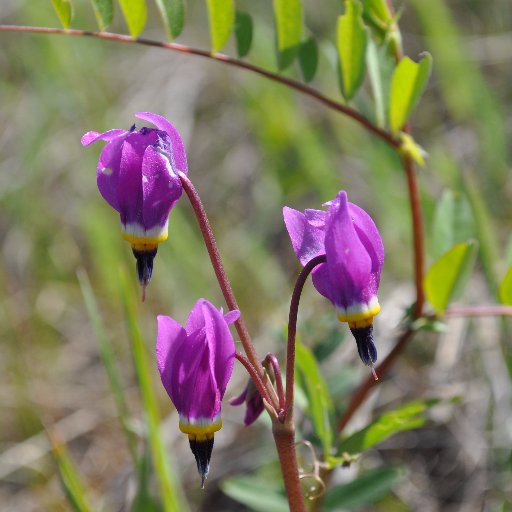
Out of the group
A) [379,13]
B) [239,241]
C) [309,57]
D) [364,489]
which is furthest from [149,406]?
[239,241]

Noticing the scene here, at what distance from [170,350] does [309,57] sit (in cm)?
120

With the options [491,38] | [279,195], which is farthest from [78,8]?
[491,38]

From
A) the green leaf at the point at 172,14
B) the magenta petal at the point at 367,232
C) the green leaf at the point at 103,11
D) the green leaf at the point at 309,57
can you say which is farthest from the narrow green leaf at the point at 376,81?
the magenta petal at the point at 367,232

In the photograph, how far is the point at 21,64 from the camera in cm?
528

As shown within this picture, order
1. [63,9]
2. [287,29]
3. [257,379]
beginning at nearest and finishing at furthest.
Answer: [257,379], [63,9], [287,29]

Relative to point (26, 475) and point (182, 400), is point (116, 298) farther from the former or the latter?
point (182, 400)

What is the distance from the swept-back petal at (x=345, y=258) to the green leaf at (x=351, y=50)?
0.72 metres

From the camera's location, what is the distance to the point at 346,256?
4.48 feet

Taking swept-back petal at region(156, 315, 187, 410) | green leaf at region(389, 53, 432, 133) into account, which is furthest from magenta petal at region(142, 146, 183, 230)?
green leaf at region(389, 53, 432, 133)

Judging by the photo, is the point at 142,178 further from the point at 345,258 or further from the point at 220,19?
the point at 220,19

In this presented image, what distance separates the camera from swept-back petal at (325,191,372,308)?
4.45 feet

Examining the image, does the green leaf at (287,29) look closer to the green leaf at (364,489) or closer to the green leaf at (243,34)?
the green leaf at (243,34)

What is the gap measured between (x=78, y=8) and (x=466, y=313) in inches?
153

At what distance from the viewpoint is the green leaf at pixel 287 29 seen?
6.94ft
